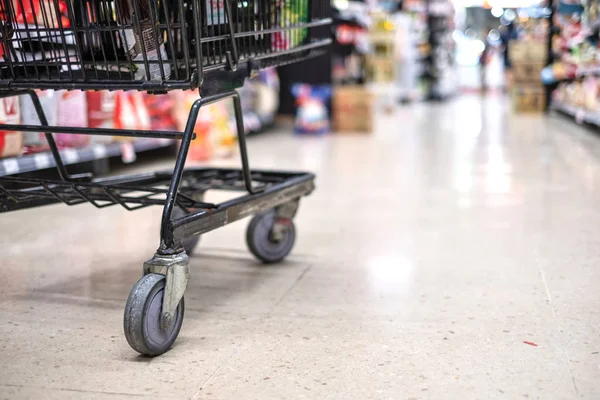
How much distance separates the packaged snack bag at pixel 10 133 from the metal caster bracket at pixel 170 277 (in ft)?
5.70

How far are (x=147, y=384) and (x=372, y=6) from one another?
1066cm

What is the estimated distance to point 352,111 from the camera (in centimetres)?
774

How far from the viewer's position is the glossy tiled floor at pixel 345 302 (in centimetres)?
162

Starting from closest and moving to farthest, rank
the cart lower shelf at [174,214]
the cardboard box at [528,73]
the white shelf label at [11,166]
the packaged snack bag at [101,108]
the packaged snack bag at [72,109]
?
the cart lower shelf at [174,214], the white shelf label at [11,166], the packaged snack bag at [72,109], the packaged snack bag at [101,108], the cardboard box at [528,73]

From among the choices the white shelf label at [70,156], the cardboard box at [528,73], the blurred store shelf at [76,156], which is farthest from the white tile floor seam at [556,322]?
the cardboard box at [528,73]

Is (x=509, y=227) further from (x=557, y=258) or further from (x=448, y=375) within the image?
(x=448, y=375)

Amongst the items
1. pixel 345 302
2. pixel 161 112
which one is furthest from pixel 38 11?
pixel 161 112

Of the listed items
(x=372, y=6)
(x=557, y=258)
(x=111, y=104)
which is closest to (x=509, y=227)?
(x=557, y=258)

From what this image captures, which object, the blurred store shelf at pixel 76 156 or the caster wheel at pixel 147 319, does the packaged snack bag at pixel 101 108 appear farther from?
the caster wheel at pixel 147 319

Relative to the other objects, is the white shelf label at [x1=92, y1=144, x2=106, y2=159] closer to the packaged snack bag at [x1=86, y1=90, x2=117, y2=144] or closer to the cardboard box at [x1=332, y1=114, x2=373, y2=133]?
the packaged snack bag at [x1=86, y1=90, x2=117, y2=144]

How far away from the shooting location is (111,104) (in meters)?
4.24

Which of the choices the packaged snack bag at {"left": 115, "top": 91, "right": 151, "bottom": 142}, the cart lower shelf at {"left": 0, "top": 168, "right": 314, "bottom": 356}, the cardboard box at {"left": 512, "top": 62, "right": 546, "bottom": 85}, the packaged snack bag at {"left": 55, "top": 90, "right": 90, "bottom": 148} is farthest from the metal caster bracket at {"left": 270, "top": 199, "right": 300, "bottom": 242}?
the cardboard box at {"left": 512, "top": 62, "right": 546, "bottom": 85}

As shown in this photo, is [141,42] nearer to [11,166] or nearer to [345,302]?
[345,302]

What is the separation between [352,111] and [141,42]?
6.04 metres
